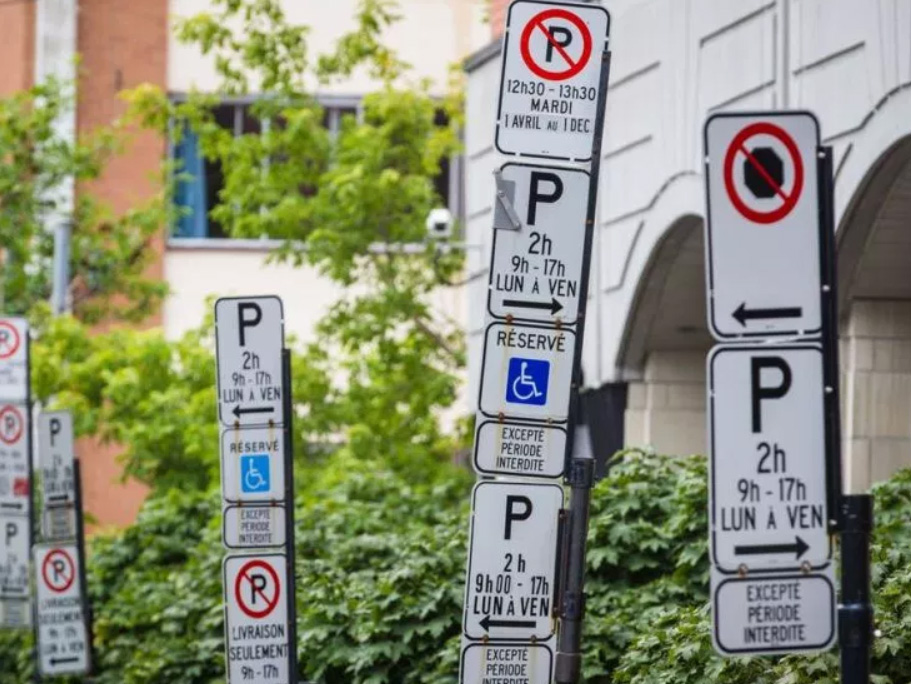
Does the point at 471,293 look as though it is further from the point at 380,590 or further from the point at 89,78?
the point at 89,78

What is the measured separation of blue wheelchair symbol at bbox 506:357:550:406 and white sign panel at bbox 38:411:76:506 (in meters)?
7.96

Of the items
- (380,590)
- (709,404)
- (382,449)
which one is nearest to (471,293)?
(382,449)

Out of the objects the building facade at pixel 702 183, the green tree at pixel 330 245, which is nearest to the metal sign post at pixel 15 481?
the building facade at pixel 702 183

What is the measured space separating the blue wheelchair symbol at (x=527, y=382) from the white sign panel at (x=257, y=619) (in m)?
2.39

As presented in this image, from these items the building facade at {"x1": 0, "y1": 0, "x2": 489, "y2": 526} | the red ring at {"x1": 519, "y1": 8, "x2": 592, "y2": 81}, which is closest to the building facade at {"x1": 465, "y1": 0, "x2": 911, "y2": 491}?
the red ring at {"x1": 519, "y1": 8, "x2": 592, "y2": 81}

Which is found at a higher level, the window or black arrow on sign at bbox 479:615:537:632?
the window

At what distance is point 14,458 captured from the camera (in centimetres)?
1761

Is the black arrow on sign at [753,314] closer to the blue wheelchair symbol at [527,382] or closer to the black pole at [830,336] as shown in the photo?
the black pole at [830,336]

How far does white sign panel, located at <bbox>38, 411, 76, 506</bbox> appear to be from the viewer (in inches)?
660

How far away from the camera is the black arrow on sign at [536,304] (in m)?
9.42

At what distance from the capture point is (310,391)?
24.2 meters

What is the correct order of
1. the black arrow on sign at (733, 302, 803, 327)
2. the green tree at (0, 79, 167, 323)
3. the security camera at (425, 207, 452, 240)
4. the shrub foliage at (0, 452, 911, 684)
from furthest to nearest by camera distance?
1. the green tree at (0, 79, 167, 323)
2. the security camera at (425, 207, 452, 240)
3. the shrub foliage at (0, 452, 911, 684)
4. the black arrow on sign at (733, 302, 803, 327)

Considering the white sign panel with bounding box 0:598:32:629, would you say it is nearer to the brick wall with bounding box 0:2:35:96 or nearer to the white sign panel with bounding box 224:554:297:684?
the white sign panel with bounding box 224:554:297:684

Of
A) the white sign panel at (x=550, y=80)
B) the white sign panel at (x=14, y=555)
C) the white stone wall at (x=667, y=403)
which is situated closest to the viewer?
the white sign panel at (x=550, y=80)
